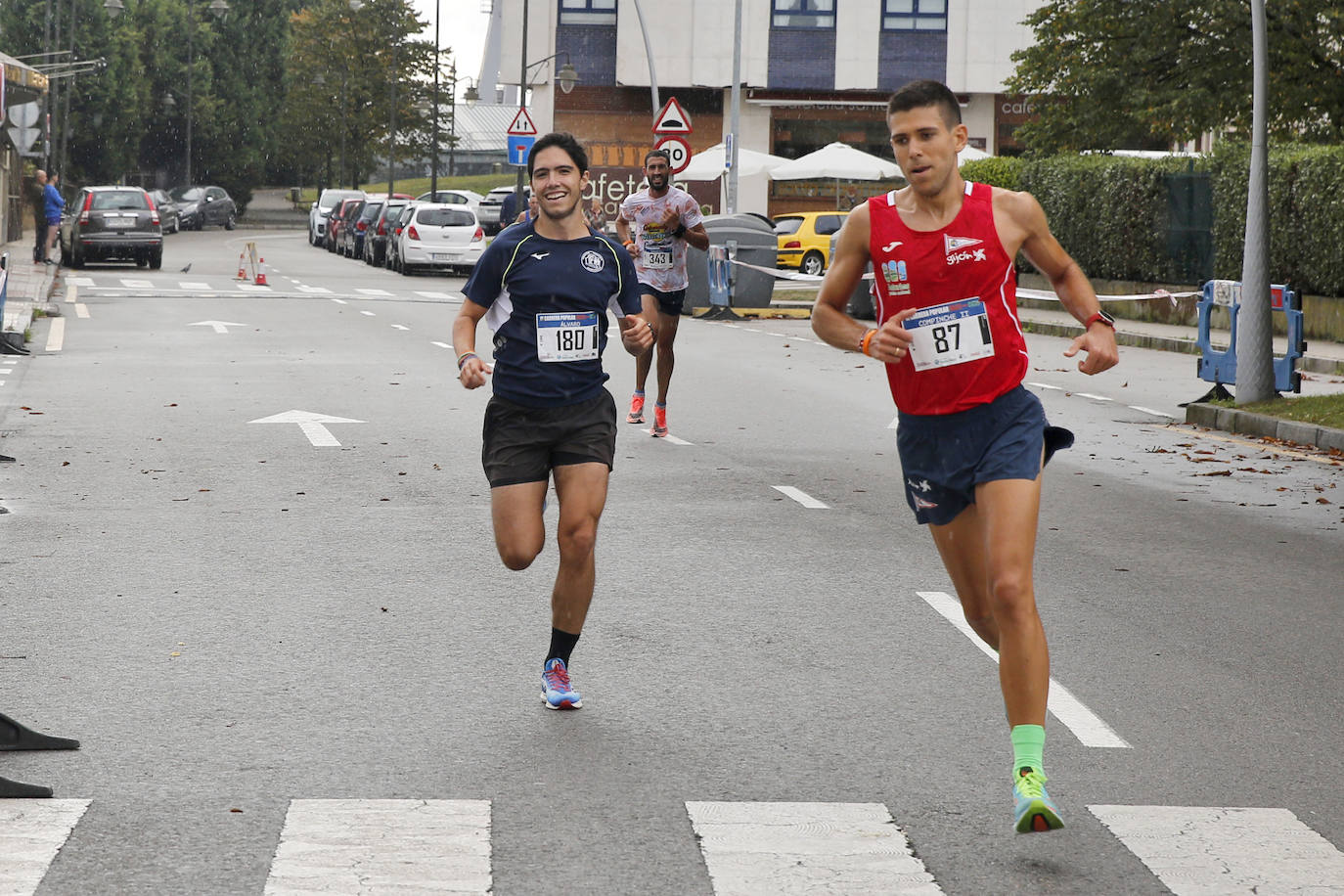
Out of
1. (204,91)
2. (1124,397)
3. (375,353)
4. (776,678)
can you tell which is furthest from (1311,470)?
(204,91)

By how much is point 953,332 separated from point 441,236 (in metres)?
37.4

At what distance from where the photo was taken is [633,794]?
5180mm

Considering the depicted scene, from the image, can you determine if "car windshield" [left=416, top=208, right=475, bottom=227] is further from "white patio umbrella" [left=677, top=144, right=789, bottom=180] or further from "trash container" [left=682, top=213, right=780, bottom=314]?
"trash container" [left=682, top=213, right=780, bottom=314]

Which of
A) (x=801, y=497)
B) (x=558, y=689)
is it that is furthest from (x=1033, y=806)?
(x=801, y=497)

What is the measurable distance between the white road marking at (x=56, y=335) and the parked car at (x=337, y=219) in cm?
2774

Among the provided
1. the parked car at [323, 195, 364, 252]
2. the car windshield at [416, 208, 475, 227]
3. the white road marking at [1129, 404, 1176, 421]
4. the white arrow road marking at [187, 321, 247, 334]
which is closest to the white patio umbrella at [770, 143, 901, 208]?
the car windshield at [416, 208, 475, 227]

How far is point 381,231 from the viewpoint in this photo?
4750 cm

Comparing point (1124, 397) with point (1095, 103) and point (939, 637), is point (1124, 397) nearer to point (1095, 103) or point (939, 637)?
point (939, 637)

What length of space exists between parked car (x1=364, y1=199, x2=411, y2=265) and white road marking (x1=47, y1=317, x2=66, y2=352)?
2100 centimetres

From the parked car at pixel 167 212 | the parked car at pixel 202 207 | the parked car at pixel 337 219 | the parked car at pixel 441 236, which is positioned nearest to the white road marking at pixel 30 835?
the parked car at pixel 441 236

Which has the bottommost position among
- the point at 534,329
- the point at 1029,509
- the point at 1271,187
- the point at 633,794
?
the point at 633,794

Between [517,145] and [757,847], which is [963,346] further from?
[517,145]

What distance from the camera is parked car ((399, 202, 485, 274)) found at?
41906mm

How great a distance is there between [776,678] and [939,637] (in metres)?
0.96
